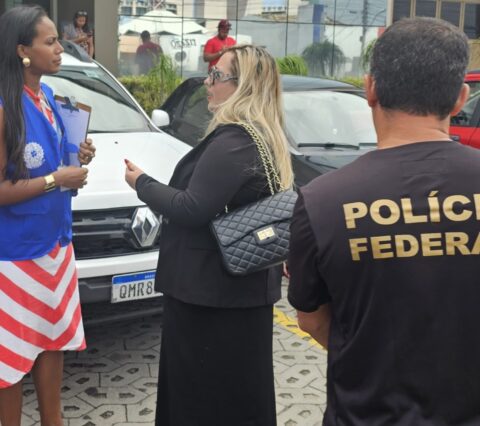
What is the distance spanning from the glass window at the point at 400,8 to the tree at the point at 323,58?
2.52 m

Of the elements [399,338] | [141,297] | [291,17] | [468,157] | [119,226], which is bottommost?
[141,297]

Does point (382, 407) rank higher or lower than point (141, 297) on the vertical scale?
higher

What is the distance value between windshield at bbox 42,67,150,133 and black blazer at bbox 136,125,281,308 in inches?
96.0

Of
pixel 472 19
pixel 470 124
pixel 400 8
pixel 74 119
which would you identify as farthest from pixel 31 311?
pixel 472 19

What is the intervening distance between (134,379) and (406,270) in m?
2.61

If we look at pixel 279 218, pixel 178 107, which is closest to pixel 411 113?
pixel 279 218

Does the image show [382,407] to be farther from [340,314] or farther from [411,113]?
[411,113]

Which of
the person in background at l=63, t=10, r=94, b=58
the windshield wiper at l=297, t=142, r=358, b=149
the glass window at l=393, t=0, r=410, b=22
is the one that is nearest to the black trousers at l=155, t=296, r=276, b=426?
the windshield wiper at l=297, t=142, r=358, b=149

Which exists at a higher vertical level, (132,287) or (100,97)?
(100,97)

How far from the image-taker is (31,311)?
2.73 meters

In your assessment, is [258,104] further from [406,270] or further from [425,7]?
[425,7]

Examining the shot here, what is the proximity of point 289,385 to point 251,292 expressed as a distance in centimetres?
143

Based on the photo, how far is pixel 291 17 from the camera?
1622cm

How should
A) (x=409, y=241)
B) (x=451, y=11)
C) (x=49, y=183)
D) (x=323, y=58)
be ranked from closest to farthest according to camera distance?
(x=409, y=241) < (x=49, y=183) < (x=323, y=58) < (x=451, y=11)
